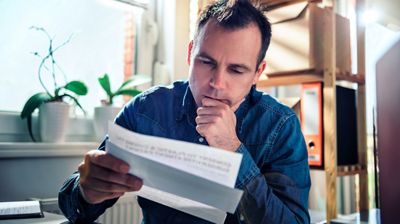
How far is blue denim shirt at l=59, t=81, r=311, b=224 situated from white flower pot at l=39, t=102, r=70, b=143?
0.46m

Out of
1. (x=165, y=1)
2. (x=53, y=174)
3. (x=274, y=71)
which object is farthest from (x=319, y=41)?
(x=53, y=174)

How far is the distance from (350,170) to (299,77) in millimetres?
425

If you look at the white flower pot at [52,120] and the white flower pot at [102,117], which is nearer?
the white flower pot at [52,120]

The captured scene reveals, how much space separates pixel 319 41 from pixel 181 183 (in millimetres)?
1131

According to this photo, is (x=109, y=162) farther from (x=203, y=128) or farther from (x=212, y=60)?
(x=212, y=60)

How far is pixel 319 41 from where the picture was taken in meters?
1.48

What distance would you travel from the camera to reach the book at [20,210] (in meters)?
0.80

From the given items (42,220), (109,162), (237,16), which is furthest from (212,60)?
(42,220)

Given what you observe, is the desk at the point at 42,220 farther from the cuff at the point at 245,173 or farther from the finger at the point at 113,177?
the cuff at the point at 245,173

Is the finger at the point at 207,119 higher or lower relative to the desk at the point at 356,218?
higher

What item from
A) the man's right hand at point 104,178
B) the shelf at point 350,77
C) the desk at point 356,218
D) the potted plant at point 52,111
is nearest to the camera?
the man's right hand at point 104,178

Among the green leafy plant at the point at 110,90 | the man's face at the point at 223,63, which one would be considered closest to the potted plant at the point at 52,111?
the green leafy plant at the point at 110,90

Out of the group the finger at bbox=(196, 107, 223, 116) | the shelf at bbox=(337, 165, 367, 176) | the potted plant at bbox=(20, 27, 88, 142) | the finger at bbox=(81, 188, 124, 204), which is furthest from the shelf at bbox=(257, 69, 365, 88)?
the finger at bbox=(81, 188, 124, 204)

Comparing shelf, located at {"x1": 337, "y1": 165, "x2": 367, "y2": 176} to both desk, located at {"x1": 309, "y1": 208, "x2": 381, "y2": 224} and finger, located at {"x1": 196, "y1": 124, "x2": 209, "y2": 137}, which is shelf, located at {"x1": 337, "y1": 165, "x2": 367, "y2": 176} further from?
finger, located at {"x1": 196, "y1": 124, "x2": 209, "y2": 137}
